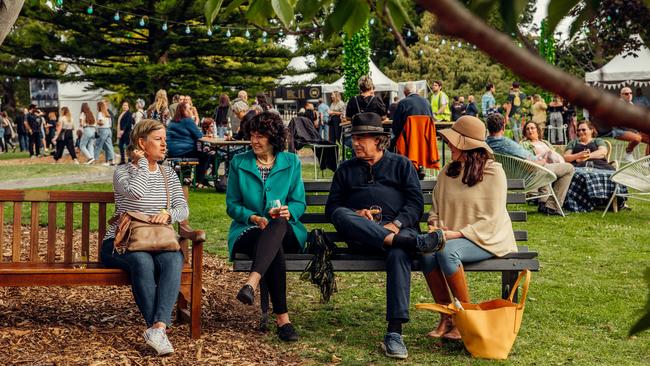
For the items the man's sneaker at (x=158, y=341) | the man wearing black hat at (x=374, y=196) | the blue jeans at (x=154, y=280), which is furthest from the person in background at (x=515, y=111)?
the man's sneaker at (x=158, y=341)

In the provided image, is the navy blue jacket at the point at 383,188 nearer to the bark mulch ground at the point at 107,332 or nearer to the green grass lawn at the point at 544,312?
the green grass lawn at the point at 544,312

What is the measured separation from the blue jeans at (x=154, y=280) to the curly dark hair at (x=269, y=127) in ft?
3.40

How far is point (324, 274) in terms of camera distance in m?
5.76

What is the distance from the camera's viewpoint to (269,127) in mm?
6152

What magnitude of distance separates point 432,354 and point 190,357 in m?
1.39

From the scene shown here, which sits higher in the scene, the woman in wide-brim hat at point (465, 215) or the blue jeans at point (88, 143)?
the woman in wide-brim hat at point (465, 215)

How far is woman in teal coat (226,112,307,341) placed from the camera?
229 inches

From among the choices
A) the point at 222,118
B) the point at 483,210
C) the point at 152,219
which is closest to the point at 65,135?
the point at 222,118

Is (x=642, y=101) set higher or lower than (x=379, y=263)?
higher

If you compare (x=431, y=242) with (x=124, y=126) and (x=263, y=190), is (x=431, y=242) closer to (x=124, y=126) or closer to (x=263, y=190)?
(x=263, y=190)

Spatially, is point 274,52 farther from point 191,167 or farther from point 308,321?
point 308,321

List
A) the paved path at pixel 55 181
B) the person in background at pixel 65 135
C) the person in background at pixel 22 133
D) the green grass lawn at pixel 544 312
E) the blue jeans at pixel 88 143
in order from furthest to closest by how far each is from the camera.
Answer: the person in background at pixel 22 133, the person in background at pixel 65 135, the blue jeans at pixel 88 143, the paved path at pixel 55 181, the green grass lawn at pixel 544 312

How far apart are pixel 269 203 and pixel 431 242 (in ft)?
3.62

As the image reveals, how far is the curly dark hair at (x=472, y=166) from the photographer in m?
5.80
